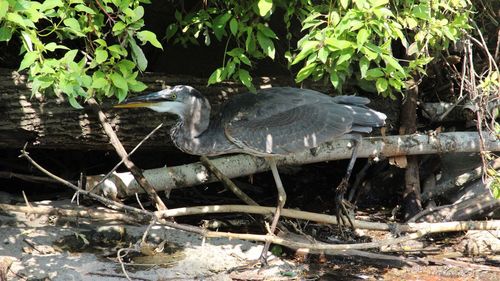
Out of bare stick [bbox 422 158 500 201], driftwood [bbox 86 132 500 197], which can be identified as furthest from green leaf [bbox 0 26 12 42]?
bare stick [bbox 422 158 500 201]

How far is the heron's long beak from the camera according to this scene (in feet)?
14.5

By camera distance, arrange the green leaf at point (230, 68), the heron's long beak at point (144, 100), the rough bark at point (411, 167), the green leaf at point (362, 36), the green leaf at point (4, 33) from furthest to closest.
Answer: the rough bark at point (411, 167)
the heron's long beak at point (144, 100)
the green leaf at point (230, 68)
the green leaf at point (362, 36)
the green leaf at point (4, 33)

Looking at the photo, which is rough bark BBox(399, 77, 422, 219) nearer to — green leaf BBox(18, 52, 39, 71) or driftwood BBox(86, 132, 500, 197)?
driftwood BBox(86, 132, 500, 197)

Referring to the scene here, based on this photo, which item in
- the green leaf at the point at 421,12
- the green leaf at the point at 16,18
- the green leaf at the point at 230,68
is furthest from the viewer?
the green leaf at the point at 230,68

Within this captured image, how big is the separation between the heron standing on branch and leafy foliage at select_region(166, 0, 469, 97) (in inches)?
16.5

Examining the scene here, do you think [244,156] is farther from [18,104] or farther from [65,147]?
[18,104]

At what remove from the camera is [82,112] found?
4.73 metres

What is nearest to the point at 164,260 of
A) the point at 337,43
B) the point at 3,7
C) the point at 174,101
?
the point at 174,101

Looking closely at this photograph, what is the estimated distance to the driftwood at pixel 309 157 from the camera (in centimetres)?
488

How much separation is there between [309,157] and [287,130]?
21.3 inches

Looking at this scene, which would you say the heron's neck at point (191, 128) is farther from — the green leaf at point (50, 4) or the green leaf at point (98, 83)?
the green leaf at point (50, 4)

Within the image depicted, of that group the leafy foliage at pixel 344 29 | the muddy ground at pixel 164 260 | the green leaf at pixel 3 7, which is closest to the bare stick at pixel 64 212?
the muddy ground at pixel 164 260

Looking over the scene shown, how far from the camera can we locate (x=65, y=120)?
470 centimetres

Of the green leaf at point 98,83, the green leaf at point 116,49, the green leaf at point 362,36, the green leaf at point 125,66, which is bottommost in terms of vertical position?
the green leaf at point 98,83
